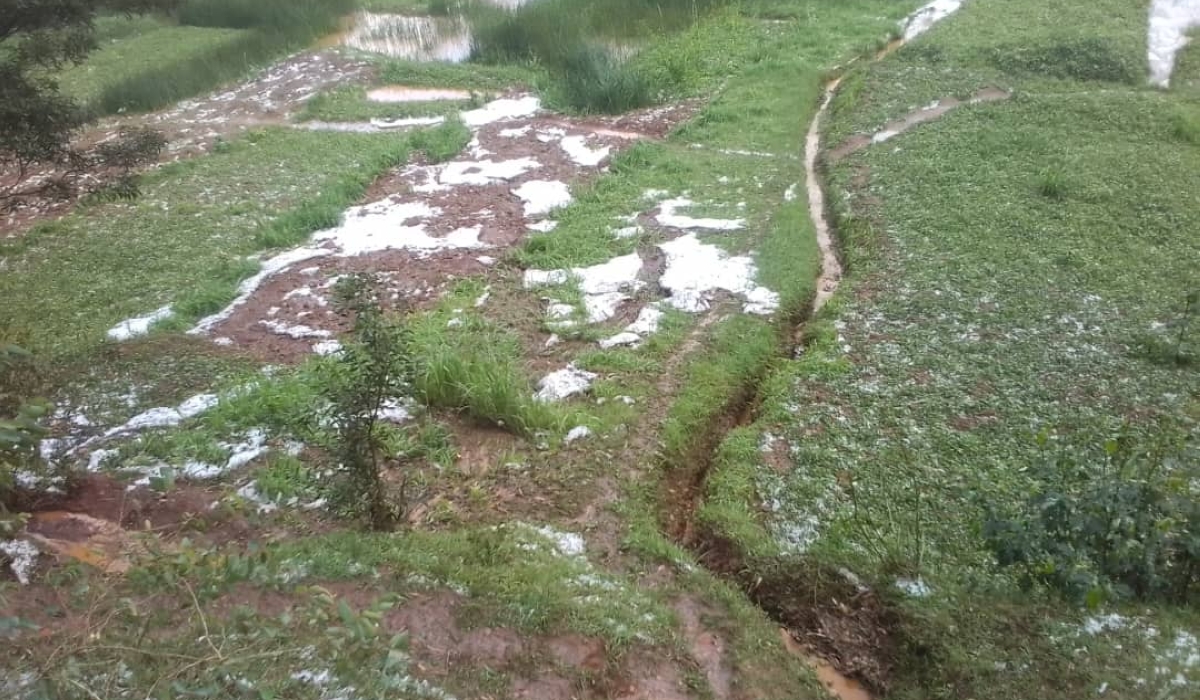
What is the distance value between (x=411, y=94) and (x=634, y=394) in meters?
7.74

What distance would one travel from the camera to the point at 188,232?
7.76 m

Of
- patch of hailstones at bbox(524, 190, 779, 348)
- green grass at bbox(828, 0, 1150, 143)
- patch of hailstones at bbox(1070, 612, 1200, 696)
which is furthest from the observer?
green grass at bbox(828, 0, 1150, 143)

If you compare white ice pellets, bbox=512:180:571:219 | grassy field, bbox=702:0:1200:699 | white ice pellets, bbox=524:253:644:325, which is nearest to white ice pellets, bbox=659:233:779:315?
white ice pellets, bbox=524:253:644:325

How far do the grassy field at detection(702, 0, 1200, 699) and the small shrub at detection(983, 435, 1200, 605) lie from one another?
4.7 inches

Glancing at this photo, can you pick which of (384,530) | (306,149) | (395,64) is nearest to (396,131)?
(306,149)

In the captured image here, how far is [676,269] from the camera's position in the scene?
6.96m

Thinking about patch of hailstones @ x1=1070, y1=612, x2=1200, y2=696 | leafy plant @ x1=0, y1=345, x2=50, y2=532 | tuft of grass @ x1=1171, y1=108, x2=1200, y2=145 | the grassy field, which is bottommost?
patch of hailstones @ x1=1070, y1=612, x2=1200, y2=696

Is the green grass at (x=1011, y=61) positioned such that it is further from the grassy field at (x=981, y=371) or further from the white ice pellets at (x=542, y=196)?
the white ice pellets at (x=542, y=196)

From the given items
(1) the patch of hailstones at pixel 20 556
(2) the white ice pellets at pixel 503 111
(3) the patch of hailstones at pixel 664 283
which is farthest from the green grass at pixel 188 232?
(3) the patch of hailstones at pixel 664 283

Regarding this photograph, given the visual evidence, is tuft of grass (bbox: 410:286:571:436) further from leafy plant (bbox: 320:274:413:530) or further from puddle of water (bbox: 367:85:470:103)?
puddle of water (bbox: 367:85:470:103)

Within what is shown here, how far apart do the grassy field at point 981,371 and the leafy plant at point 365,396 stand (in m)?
1.80

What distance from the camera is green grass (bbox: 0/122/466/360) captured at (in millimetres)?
6500

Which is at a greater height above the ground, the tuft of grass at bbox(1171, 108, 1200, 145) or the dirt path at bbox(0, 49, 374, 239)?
the dirt path at bbox(0, 49, 374, 239)

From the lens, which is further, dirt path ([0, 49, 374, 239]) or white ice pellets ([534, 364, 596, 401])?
dirt path ([0, 49, 374, 239])
